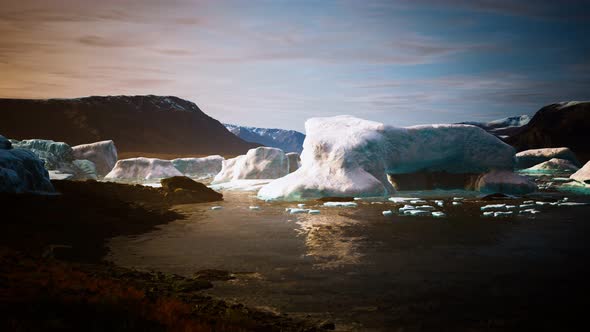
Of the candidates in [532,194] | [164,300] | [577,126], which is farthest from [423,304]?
[577,126]

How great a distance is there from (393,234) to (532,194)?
17.5 m

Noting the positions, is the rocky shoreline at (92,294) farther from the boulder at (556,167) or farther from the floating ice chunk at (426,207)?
the boulder at (556,167)

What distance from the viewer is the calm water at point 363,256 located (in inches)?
328

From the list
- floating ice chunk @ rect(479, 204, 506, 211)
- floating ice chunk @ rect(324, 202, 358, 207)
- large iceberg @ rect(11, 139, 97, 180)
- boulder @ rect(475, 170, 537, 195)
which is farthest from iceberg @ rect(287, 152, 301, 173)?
floating ice chunk @ rect(479, 204, 506, 211)

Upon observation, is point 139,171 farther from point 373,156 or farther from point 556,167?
point 556,167

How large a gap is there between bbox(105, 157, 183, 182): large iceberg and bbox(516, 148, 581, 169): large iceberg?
186 ft

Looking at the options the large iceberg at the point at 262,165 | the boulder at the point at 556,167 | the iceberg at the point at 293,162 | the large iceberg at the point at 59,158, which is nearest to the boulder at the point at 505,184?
the large iceberg at the point at 262,165

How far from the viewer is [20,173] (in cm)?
1981

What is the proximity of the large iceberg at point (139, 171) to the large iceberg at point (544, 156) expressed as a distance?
186 ft

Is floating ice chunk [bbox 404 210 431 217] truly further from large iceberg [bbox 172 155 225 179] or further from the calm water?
large iceberg [bbox 172 155 225 179]

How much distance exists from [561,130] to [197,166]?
3841 inches

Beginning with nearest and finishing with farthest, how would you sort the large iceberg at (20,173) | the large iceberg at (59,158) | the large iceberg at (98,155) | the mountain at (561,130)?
the large iceberg at (20,173), the large iceberg at (59,158), the large iceberg at (98,155), the mountain at (561,130)

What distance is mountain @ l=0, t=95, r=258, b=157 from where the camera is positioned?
142m

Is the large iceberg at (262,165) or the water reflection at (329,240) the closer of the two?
the water reflection at (329,240)
